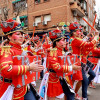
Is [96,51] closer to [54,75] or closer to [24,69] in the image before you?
[54,75]

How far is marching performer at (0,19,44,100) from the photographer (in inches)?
66.8

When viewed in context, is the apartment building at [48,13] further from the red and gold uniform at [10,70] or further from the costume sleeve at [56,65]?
the red and gold uniform at [10,70]

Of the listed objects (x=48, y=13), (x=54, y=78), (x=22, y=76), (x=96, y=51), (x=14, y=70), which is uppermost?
(x=48, y=13)

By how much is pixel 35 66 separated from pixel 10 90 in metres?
0.51

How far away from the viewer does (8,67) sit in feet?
5.44

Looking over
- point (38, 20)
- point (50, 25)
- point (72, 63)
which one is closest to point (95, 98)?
point (72, 63)

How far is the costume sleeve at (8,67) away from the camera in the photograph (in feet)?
5.44

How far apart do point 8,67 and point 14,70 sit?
0.28 feet

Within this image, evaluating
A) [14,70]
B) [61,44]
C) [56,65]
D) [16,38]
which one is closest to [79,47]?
[61,44]

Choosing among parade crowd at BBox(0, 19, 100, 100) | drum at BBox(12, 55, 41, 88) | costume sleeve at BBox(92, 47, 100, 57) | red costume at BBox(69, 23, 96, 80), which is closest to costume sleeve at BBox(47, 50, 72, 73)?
parade crowd at BBox(0, 19, 100, 100)

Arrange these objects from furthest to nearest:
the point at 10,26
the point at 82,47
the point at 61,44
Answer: the point at 82,47 → the point at 61,44 → the point at 10,26

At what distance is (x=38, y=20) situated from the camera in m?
16.2

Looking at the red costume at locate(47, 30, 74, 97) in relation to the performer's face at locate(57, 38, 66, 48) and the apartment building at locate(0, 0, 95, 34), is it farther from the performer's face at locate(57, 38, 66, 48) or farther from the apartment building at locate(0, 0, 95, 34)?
the apartment building at locate(0, 0, 95, 34)

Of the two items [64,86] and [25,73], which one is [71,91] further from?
[25,73]
